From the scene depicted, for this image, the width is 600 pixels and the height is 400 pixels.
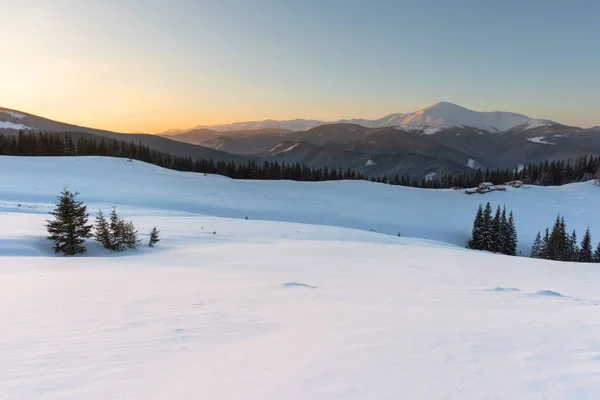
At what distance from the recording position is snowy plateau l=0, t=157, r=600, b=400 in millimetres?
3555

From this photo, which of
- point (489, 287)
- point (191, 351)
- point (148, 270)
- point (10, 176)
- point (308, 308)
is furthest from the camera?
point (10, 176)

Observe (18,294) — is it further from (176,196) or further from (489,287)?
(176,196)

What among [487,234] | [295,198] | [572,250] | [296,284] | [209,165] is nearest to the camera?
[296,284]

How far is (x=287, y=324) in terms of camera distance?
5.68 metres

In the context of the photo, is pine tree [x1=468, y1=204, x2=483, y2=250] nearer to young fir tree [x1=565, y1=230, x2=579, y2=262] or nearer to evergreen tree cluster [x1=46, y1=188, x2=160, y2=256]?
young fir tree [x1=565, y1=230, x2=579, y2=262]

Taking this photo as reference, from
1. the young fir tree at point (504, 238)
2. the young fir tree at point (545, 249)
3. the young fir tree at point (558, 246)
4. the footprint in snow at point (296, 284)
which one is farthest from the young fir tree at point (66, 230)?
the young fir tree at point (558, 246)

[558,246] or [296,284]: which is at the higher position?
[296,284]

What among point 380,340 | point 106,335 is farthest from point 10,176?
point 380,340

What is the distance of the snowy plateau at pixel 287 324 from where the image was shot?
355 cm

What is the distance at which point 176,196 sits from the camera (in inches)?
1807

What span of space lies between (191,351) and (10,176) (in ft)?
181

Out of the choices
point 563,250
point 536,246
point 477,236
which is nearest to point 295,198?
point 477,236

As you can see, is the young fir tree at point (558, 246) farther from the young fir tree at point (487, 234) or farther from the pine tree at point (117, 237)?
the pine tree at point (117, 237)

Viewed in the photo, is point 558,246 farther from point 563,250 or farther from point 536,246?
point 536,246
